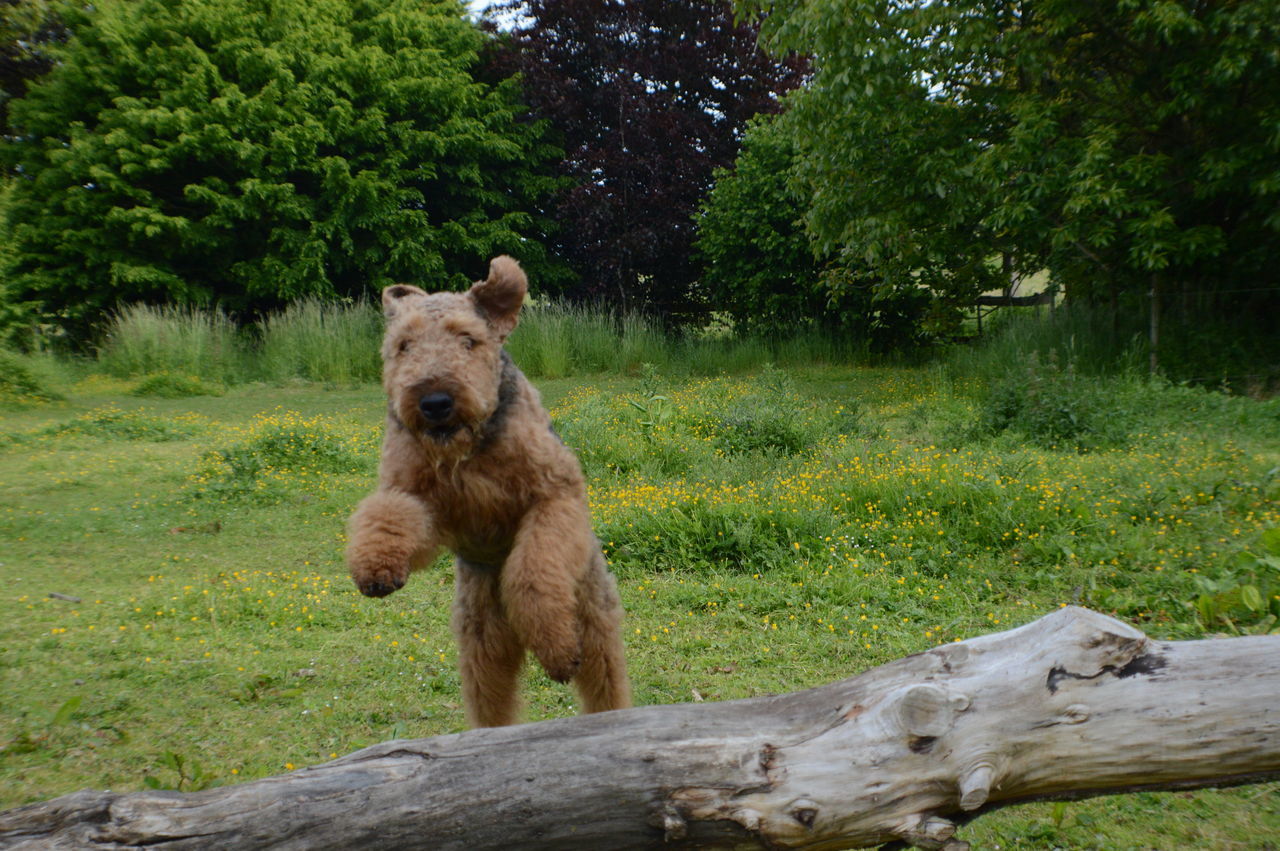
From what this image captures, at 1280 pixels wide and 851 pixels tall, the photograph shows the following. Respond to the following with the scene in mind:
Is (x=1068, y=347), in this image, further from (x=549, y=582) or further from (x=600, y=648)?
(x=549, y=582)

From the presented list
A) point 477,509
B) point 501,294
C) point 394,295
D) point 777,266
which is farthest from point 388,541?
point 777,266

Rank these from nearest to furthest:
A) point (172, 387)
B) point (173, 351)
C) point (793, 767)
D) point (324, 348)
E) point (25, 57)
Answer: point (793, 767) → point (172, 387) → point (324, 348) → point (173, 351) → point (25, 57)

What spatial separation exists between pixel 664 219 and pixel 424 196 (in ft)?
17.0

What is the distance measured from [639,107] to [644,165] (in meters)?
1.19

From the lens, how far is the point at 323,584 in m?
5.85

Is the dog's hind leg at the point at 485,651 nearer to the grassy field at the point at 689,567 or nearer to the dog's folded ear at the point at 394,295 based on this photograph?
the grassy field at the point at 689,567

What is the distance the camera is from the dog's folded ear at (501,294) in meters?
2.98

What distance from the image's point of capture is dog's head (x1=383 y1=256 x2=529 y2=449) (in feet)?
8.54

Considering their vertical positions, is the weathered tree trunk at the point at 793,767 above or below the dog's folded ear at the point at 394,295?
below

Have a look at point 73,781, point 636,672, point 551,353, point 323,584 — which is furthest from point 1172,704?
point 551,353

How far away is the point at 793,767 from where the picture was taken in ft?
7.17

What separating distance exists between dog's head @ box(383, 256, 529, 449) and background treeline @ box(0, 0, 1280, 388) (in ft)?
29.0

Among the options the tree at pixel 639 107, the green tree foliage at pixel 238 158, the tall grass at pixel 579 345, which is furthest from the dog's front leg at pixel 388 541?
the tree at pixel 639 107

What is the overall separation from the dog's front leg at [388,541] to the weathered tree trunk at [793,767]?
0.45m
